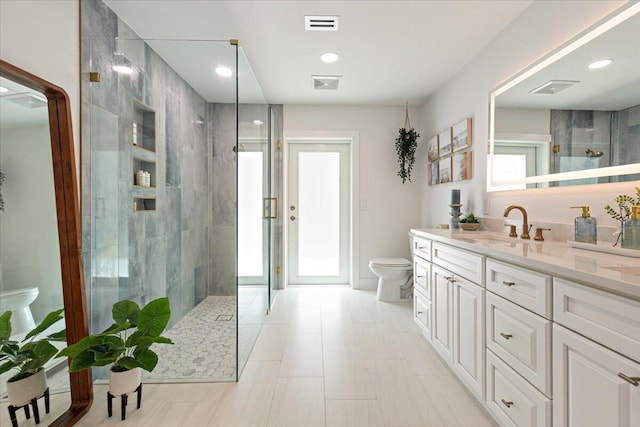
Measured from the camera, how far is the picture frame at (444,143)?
10.2ft

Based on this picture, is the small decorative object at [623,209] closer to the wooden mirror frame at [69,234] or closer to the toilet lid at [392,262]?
the toilet lid at [392,262]

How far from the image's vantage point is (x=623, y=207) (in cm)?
138

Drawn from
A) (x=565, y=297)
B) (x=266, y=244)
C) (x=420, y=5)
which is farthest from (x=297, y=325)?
(x=420, y=5)

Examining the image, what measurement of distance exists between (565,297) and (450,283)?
89cm

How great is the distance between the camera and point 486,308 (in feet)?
5.14

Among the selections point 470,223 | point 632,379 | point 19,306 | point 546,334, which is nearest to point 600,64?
point 470,223

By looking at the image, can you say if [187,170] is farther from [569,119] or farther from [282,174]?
[569,119]

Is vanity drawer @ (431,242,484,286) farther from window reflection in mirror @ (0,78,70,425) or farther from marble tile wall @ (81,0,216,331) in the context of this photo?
window reflection in mirror @ (0,78,70,425)

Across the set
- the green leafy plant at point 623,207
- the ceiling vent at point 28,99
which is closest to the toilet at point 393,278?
the green leafy plant at point 623,207

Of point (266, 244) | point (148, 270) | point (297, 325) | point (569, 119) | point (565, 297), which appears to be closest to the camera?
point (565, 297)

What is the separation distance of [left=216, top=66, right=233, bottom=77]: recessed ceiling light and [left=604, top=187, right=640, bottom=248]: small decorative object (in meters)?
2.16

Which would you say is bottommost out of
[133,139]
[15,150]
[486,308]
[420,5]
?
[486,308]

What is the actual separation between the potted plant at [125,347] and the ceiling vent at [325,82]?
2.46 m

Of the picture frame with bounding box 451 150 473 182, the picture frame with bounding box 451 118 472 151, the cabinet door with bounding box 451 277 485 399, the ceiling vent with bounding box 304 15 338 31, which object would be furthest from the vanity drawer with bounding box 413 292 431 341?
the ceiling vent with bounding box 304 15 338 31
